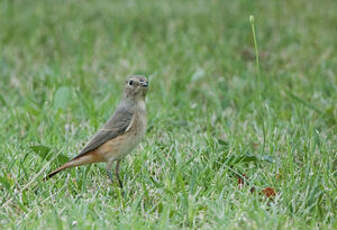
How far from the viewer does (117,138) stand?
4391mm

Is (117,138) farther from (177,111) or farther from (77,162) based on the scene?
(177,111)

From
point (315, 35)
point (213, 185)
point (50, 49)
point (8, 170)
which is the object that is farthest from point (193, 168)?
point (315, 35)

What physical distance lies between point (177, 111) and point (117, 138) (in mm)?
1669

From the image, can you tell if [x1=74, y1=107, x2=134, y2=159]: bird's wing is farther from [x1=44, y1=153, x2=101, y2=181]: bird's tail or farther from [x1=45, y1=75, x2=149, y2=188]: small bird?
[x1=44, y1=153, x2=101, y2=181]: bird's tail

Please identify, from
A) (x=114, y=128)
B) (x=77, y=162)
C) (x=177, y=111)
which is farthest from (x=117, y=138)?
(x=177, y=111)

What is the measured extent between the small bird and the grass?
6.4 inches

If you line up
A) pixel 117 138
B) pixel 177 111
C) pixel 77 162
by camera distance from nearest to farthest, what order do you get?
pixel 77 162, pixel 117 138, pixel 177 111

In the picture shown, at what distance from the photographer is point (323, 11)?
926 centimetres

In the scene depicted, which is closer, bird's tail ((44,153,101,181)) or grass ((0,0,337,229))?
grass ((0,0,337,229))

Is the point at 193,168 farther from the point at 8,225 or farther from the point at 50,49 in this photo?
the point at 50,49

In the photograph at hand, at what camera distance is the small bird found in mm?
4255

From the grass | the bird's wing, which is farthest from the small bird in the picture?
the grass

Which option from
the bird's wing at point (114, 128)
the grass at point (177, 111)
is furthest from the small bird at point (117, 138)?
the grass at point (177, 111)

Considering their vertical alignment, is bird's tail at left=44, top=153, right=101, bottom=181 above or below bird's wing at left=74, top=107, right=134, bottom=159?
below
